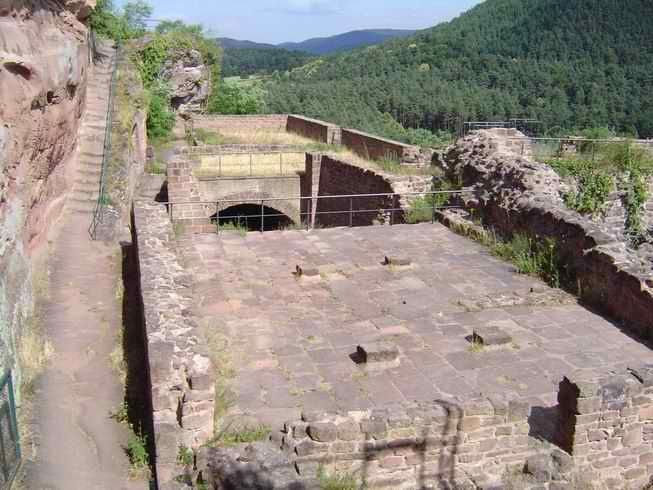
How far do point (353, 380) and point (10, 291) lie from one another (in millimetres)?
3897

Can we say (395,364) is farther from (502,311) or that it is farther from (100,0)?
(100,0)

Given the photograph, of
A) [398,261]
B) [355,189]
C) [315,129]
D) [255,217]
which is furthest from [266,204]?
[398,261]

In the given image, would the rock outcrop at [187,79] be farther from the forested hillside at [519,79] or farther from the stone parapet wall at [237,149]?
the forested hillside at [519,79]

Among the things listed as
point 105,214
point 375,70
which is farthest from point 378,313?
point 375,70

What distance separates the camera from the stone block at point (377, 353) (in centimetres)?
643

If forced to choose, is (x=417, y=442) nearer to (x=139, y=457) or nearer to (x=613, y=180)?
(x=139, y=457)

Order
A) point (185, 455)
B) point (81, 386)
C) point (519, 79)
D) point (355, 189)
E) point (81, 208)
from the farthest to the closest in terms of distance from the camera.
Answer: point (519, 79) < point (355, 189) < point (81, 208) < point (81, 386) < point (185, 455)

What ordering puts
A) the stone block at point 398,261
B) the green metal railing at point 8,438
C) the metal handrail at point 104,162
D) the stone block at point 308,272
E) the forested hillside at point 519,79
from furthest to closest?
1. the forested hillside at point 519,79
2. the metal handrail at point 104,162
3. the stone block at point 398,261
4. the stone block at point 308,272
5. the green metal railing at point 8,438

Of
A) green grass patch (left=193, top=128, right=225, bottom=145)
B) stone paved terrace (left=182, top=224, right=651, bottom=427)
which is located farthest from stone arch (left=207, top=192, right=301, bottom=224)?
stone paved terrace (left=182, top=224, right=651, bottom=427)

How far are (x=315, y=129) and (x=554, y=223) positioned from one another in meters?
15.6

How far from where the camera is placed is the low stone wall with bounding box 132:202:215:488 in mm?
4883

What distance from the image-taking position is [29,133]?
891 cm

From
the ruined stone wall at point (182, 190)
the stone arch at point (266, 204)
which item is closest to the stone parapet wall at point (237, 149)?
the stone arch at point (266, 204)

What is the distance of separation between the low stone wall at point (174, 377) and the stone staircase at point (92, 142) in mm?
5910
